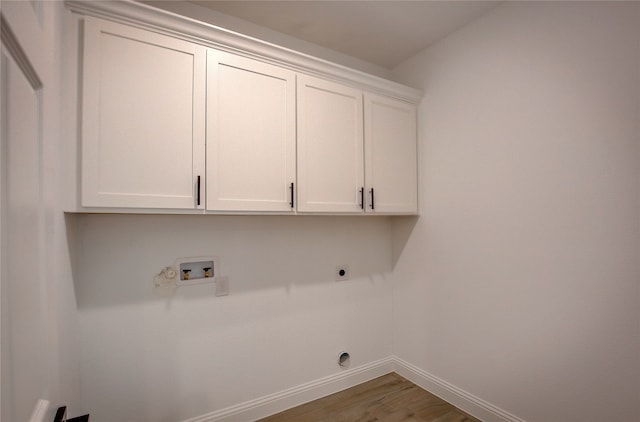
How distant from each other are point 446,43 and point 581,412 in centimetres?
242

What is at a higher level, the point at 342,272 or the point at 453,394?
the point at 342,272

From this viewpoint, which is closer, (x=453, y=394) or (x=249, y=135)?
(x=249, y=135)

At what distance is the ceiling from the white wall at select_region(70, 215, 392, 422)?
138 cm

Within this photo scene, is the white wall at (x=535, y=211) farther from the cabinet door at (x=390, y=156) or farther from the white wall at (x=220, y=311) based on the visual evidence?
the white wall at (x=220, y=311)

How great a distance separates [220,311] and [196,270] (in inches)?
12.2

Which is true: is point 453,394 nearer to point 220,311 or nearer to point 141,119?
point 220,311

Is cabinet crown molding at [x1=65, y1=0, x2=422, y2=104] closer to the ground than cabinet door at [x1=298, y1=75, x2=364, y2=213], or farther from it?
farther from it

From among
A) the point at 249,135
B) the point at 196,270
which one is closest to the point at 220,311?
the point at 196,270

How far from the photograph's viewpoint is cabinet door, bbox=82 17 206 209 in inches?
50.5

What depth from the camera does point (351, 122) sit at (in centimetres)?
198

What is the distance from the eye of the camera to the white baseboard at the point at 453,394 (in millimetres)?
1815

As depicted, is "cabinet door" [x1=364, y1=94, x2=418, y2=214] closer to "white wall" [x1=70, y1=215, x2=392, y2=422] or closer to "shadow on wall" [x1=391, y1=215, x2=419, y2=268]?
"shadow on wall" [x1=391, y1=215, x2=419, y2=268]

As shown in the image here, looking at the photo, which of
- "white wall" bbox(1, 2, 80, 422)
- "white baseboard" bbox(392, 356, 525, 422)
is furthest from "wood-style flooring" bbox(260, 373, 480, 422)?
"white wall" bbox(1, 2, 80, 422)

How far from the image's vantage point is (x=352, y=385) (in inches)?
91.0
